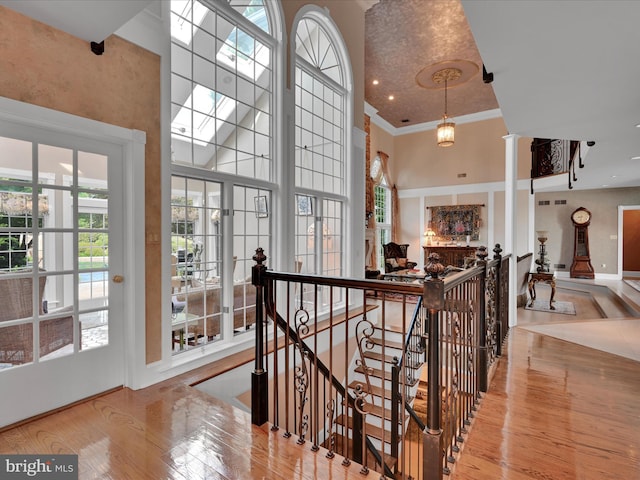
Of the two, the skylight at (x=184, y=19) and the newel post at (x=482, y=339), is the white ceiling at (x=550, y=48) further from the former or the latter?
the newel post at (x=482, y=339)

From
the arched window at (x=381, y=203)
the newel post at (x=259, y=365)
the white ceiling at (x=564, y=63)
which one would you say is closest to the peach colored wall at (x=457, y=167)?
the arched window at (x=381, y=203)

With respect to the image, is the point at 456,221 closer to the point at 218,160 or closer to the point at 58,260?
the point at 218,160

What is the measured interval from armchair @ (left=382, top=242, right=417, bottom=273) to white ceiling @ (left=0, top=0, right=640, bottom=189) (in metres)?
5.88

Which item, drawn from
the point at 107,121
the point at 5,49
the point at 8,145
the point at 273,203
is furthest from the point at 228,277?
the point at 5,49

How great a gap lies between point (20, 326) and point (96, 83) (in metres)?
1.80

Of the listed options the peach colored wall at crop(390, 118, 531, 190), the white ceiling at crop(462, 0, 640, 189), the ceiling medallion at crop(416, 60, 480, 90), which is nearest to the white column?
the white ceiling at crop(462, 0, 640, 189)

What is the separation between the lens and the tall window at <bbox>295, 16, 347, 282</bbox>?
470cm

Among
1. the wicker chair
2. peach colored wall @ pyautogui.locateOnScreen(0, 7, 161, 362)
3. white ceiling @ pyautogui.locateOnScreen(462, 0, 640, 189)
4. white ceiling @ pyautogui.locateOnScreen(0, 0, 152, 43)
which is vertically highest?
white ceiling @ pyautogui.locateOnScreen(0, 0, 152, 43)

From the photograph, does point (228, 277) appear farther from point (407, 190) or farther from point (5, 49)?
point (407, 190)

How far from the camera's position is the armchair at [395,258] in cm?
942

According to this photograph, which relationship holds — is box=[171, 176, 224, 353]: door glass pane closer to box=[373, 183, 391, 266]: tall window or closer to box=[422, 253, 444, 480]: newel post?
box=[422, 253, 444, 480]: newel post

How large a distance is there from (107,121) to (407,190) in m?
Answer: 10.2

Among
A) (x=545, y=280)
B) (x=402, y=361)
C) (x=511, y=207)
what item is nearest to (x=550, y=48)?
(x=402, y=361)

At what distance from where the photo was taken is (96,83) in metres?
2.44
